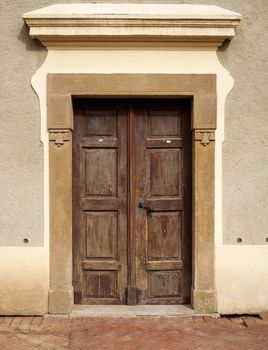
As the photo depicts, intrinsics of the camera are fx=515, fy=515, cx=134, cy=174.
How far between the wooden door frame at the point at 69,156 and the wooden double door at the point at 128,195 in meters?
0.23

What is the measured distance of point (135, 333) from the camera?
5199 millimetres

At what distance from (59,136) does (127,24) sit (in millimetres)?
1424

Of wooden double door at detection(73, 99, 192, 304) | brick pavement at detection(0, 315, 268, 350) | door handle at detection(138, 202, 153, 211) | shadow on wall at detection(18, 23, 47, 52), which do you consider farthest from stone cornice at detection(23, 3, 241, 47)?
brick pavement at detection(0, 315, 268, 350)

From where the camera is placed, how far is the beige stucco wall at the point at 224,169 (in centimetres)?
571

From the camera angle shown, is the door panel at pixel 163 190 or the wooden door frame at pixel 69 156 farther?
the door panel at pixel 163 190

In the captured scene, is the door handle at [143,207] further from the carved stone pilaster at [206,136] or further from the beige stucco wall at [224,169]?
the carved stone pilaster at [206,136]

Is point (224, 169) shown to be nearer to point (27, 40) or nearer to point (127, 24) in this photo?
point (127, 24)

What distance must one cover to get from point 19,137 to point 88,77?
40.0 inches

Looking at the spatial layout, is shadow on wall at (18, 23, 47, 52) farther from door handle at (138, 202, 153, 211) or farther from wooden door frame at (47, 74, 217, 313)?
door handle at (138, 202, 153, 211)

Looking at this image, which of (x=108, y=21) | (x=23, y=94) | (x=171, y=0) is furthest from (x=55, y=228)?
(x=171, y=0)

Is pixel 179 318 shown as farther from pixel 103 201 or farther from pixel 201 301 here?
pixel 103 201

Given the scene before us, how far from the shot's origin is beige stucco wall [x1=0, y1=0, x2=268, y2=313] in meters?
5.71

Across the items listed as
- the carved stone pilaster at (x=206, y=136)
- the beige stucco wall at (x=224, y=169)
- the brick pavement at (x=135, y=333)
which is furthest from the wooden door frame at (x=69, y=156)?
the brick pavement at (x=135, y=333)

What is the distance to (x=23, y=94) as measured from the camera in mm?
5715
